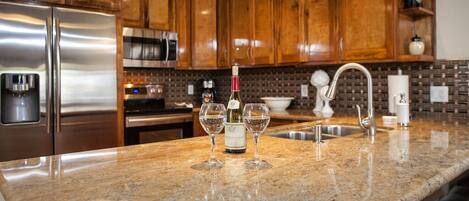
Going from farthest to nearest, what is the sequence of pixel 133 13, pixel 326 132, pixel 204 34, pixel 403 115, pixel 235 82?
pixel 204 34
pixel 133 13
pixel 326 132
pixel 403 115
pixel 235 82

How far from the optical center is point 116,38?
2867mm

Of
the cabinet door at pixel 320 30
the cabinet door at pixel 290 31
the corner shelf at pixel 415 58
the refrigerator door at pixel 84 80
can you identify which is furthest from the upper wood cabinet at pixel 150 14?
the corner shelf at pixel 415 58

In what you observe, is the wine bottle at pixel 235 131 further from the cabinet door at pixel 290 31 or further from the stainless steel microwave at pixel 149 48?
the stainless steel microwave at pixel 149 48

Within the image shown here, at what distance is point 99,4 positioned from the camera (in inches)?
110

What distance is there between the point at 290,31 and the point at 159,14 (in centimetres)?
128

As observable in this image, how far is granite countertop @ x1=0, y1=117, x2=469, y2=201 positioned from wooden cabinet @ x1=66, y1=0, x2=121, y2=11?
170 centimetres

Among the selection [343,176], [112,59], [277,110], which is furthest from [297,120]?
[343,176]

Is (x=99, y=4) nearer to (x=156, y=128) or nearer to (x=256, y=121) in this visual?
(x=156, y=128)

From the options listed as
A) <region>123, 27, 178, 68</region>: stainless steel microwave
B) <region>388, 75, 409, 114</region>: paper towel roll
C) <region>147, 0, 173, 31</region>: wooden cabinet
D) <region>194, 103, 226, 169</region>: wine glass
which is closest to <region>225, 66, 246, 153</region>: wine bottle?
<region>194, 103, 226, 169</region>: wine glass

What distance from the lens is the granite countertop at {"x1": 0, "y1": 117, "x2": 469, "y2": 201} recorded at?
81cm

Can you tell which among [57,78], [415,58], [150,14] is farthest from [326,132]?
[150,14]

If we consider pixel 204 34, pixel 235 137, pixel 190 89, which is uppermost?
pixel 204 34

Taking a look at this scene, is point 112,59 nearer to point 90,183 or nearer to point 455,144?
point 90,183

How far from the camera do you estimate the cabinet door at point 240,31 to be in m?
3.62
